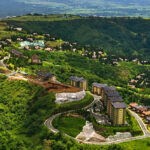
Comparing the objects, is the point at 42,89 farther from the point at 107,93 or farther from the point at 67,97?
the point at 107,93

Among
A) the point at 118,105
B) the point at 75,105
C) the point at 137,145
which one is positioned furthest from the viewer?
the point at 75,105

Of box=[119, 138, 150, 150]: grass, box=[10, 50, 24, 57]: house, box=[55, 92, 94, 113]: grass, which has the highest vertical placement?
box=[10, 50, 24, 57]: house

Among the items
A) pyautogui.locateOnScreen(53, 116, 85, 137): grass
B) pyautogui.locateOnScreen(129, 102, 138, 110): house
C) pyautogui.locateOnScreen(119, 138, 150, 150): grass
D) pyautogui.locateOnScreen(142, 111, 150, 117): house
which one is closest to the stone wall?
pyautogui.locateOnScreen(53, 116, 85, 137): grass

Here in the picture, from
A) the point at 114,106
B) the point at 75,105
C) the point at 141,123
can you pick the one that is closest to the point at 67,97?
the point at 75,105

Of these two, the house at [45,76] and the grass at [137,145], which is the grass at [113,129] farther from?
the house at [45,76]

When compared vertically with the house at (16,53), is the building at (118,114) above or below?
below

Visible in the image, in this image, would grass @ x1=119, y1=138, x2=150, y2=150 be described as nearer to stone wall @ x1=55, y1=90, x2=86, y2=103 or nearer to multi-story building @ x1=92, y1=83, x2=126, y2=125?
multi-story building @ x1=92, y1=83, x2=126, y2=125

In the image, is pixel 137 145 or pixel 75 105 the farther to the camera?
pixel 75 105

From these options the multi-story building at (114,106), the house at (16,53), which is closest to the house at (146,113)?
the multi-story building at (114,106)

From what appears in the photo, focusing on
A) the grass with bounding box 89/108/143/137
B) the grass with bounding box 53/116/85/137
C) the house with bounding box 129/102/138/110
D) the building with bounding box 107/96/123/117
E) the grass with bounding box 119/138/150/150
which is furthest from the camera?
the house with bounding box 129/102/138/110
